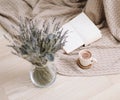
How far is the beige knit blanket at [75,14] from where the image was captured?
109cm

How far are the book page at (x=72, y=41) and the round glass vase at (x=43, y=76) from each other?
14cm

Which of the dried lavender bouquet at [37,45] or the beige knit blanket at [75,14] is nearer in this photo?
the dried lavender bouquet at [37,45]

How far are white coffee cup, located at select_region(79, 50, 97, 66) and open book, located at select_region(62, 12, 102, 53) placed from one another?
8 cm

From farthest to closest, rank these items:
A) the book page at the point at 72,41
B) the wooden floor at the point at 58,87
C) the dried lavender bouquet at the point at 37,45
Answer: the book page at the point at 72,41
the wooden floor at the point at 58,87
the dried lavender bouquet at the point at 37,45

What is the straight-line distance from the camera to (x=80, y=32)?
1.19 m

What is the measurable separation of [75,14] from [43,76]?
44cm

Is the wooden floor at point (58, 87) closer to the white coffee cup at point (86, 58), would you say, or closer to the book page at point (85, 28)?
the white coffee cup at point (86, 58)

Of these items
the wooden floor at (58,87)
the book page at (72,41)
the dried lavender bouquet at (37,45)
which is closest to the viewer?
the dried lavender bouquet at (37,45)

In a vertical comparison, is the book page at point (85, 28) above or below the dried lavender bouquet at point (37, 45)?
below

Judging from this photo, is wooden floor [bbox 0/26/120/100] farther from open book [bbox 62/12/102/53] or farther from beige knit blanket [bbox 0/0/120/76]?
open book [bbox 62/12/102/53]

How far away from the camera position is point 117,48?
116 cm

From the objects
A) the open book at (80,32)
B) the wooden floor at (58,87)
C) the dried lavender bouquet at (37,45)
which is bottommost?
the wooden floor at (58,87)

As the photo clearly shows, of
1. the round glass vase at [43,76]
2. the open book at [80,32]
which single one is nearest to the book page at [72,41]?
the open book at [80,32]

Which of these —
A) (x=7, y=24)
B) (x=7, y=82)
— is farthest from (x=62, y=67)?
(x=7, y=24)
